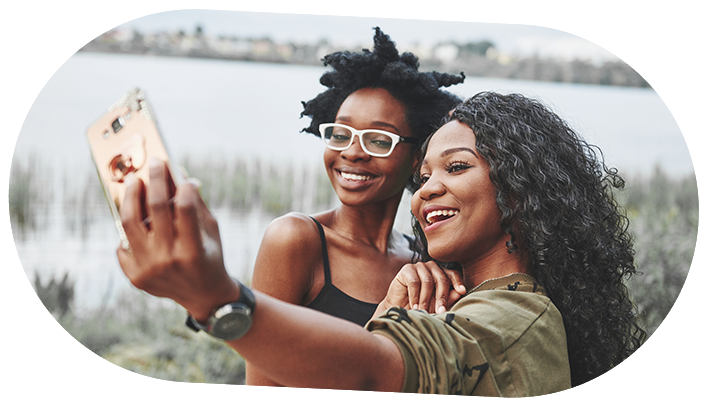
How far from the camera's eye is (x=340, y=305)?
2139 mm

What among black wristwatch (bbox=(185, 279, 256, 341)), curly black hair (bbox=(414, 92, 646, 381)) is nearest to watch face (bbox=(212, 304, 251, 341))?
black wristwatch (bbox=(185, 279, 256, 341))

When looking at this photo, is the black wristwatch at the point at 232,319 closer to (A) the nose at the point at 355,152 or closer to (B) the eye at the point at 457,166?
(B) the eye at the point at 457,166

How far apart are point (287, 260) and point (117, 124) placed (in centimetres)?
107

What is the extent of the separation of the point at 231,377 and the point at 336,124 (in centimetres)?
297

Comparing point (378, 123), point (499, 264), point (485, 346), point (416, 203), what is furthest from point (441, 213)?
point (378, 123)

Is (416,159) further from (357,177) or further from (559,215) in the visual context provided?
(559,215)

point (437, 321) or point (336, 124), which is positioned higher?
point (336, 124)

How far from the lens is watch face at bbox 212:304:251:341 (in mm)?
1078

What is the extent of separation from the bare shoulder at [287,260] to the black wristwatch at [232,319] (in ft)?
3.24

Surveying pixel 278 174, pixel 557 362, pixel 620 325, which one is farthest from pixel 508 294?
pixel 278 174

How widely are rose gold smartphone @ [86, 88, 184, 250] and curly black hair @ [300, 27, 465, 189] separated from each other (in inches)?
51.7

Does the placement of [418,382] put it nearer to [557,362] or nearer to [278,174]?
[557,362]

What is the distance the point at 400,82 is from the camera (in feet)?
7.50

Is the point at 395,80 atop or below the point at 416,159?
atop
